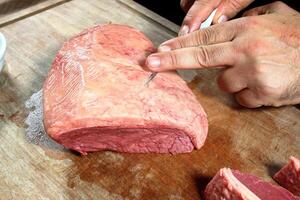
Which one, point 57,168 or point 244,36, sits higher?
point 244,36

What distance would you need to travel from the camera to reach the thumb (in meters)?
2.47

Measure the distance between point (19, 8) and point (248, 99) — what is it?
1.80 m

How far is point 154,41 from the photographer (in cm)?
262

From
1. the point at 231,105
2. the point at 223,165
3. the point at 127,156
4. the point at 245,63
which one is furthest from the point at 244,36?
the point at 127,156

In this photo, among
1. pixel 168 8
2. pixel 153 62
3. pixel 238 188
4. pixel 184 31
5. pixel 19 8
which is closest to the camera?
pixel 238 188

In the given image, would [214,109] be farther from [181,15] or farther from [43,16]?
[43,16]

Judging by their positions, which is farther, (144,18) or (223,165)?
(144,18)

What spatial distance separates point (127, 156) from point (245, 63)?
2.63ft

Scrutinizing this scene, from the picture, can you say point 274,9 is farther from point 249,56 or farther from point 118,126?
point 118,126

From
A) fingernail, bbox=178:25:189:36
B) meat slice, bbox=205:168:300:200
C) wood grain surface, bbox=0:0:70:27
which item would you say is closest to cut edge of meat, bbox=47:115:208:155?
meat slice, bbox=205:168:300:200

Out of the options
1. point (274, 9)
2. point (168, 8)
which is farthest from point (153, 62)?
point (168, 8)

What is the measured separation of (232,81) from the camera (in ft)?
6.81

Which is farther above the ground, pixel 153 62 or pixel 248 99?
pixel 153 62

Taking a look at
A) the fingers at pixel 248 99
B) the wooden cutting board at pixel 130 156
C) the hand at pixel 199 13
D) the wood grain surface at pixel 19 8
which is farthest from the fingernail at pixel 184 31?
the wood grain surface at pixel 19 8
